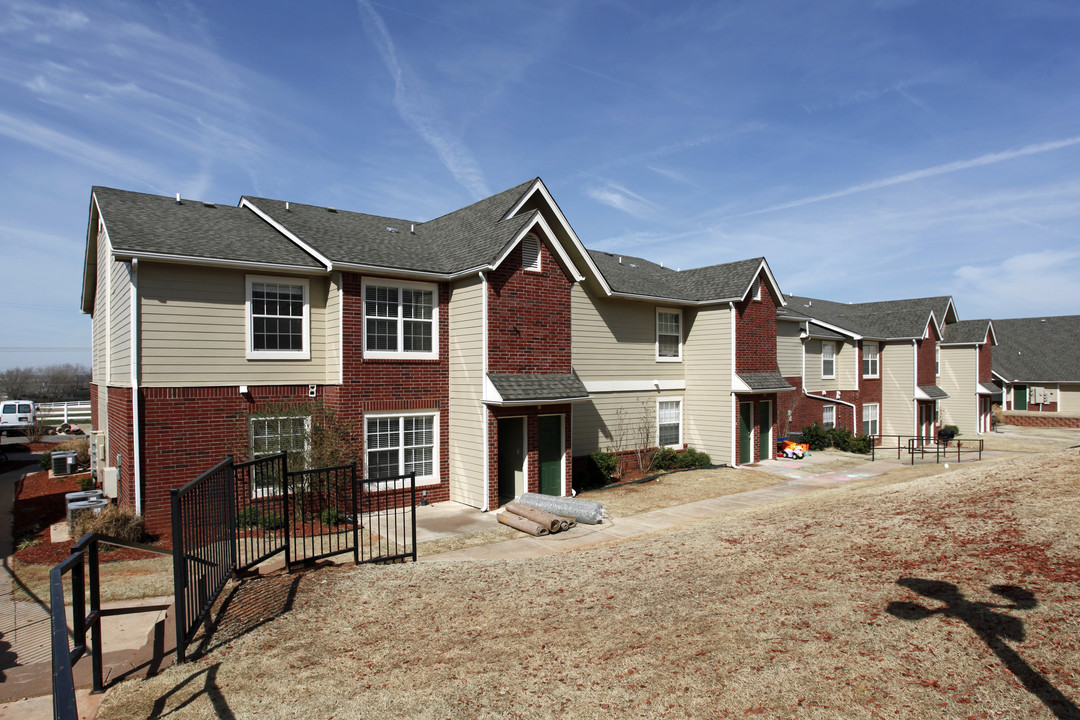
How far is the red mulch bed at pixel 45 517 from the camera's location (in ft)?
38.2

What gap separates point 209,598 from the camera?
7.20 m

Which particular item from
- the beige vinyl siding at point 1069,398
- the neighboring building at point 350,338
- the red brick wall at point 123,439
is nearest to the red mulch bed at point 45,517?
the neighboring building at point 350,338

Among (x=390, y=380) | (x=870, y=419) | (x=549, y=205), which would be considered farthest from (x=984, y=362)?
(x=390, y=380)

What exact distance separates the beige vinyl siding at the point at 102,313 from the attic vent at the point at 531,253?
901 centimetres

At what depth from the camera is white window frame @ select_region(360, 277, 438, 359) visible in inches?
585

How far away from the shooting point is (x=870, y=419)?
1200 inches

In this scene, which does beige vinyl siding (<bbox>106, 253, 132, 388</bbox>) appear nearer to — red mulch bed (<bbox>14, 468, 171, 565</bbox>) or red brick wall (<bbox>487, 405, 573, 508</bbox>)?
red mulch bed (<bbox>14, 468, 171, 565</bbox>)

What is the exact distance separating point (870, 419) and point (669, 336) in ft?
47.9

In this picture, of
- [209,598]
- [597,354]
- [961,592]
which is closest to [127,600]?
[209,598]

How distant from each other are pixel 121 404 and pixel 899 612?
14829 mm

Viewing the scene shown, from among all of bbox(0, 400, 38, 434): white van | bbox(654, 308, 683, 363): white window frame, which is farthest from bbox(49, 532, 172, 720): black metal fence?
bbox(0, 400, 38, 434): white van

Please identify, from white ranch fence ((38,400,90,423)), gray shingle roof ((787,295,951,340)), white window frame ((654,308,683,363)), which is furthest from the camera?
white ranch fence ((38,400,90,423))

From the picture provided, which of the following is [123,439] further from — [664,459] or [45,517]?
[664,459]

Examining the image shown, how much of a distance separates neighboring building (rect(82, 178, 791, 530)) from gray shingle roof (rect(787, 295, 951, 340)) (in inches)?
640
